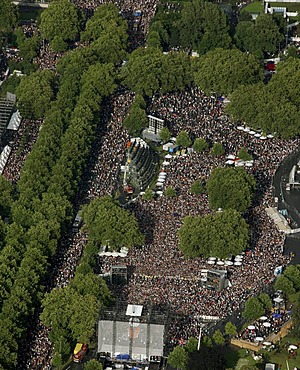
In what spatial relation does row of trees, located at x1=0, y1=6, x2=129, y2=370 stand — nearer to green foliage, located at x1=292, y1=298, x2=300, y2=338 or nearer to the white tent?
the white tent

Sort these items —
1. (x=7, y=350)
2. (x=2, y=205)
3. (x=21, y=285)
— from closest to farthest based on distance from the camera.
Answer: (x=7, y=350) → (x=21, y=285) → (x=2, y=205)

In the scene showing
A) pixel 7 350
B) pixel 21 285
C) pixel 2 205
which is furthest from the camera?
pixel 2 205

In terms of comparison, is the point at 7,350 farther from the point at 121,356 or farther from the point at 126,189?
the point at 126,189

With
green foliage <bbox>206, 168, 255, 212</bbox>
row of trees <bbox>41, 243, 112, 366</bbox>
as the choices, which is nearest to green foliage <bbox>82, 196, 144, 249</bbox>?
row of trees <bbox>41, 243, 112, 366</bbox>

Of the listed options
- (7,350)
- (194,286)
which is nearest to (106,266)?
(194,286)

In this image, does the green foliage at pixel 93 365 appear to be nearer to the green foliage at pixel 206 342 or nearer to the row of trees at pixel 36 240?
the row of trees at pixel 36 240

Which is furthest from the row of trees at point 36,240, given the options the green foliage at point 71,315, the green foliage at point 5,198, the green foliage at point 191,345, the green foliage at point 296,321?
the green foliage at point 296,321

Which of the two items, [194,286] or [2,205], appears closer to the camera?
[194,286]
